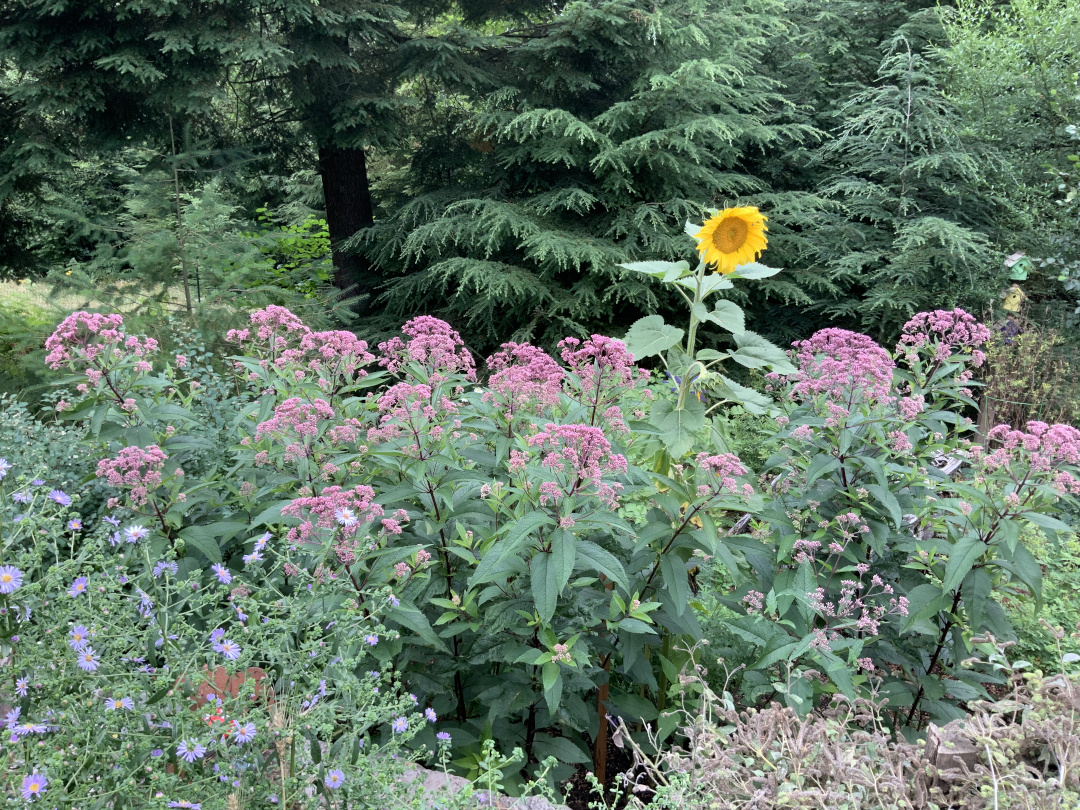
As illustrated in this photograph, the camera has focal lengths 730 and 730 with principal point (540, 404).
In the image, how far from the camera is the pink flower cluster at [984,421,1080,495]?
197 cm

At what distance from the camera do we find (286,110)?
767 cm

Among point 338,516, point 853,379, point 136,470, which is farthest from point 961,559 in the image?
point 136,470

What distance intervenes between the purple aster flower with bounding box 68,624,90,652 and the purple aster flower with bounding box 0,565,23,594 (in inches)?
5.3

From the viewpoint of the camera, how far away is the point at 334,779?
4.39 ft

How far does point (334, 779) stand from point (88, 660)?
525 mm

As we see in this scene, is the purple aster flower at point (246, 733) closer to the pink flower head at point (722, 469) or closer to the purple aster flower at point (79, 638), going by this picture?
the purple aster flower at point (79, 638)

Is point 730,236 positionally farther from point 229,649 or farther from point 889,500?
point 229,649

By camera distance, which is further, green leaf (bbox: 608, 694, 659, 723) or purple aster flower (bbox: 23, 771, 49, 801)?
green leaf (bbox: 608, 694, 659, 723)

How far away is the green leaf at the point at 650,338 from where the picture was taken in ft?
7.52

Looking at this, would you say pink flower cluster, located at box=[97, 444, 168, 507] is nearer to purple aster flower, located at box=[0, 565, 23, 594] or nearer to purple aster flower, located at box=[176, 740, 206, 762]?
purple aster flower, located at box=[0, 565, 23, 594]

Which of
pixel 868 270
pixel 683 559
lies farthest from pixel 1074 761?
pixel 868 270

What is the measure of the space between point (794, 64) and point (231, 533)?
8.70m

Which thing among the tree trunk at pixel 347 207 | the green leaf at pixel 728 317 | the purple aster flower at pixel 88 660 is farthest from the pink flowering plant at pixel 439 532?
the tree trunk at pixel 347 207

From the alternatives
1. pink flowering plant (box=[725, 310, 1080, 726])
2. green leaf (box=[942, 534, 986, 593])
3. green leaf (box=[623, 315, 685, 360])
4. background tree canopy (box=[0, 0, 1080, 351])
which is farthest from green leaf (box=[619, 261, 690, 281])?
background tree canopy (box=[0, 0, 1080, 351])
